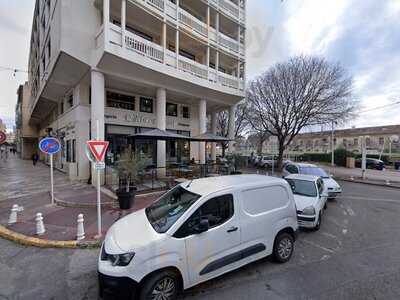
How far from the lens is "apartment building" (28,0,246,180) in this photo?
11.1 meters

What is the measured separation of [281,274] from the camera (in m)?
3.75

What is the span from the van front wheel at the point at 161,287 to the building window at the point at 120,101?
44.7 ft

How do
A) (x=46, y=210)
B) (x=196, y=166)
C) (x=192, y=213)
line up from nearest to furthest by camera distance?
(x=192, y=213)
(x=46, y=210)
(x=196, y=166)

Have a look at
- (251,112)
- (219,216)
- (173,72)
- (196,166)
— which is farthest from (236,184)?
(251,112)

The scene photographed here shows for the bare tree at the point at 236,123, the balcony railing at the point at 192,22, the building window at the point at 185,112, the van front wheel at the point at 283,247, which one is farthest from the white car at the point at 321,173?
the bare tree at the point at 236,123

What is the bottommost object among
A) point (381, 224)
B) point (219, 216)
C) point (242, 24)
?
point (381, 224)

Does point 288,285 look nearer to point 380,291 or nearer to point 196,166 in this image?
point 380,291

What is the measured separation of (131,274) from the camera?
2.64 m

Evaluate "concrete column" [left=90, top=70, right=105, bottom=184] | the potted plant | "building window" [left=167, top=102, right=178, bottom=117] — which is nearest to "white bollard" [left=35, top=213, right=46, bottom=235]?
the potted plant

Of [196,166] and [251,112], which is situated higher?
[251,112]

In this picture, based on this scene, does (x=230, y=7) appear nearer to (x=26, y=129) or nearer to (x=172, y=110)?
(x=172, y=110)

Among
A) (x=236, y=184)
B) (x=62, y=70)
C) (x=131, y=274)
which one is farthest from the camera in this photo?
(x=62, y=70)

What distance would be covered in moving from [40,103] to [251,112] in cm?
2289

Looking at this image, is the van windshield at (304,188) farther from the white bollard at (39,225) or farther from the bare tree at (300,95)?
the bare tree at (300,95)
